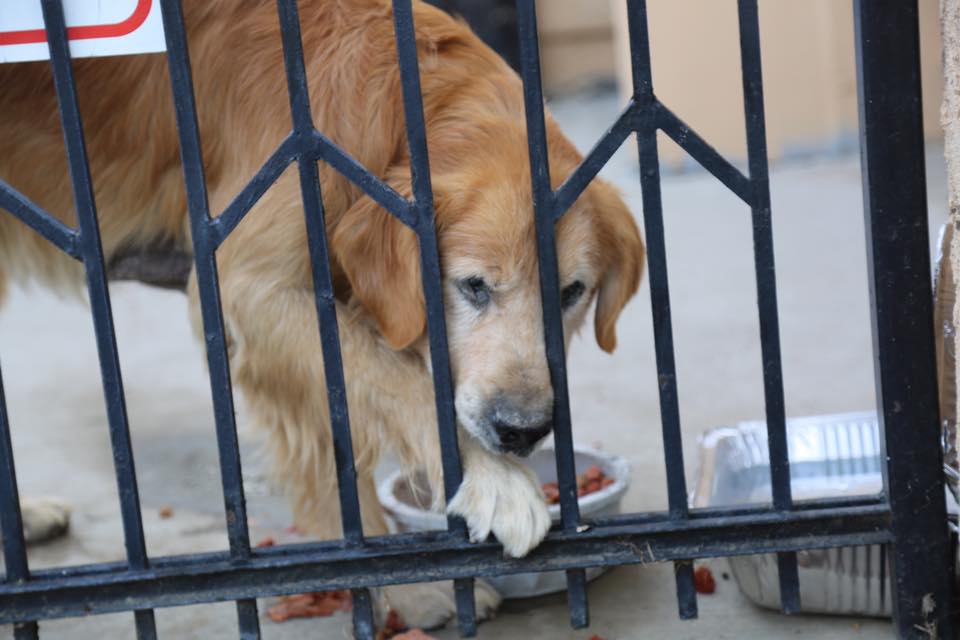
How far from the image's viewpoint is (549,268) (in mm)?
2162

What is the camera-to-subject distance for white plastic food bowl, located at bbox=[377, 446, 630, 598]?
2789 mm

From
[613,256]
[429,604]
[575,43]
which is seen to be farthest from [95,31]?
[575,43]

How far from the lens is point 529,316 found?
8.48 ft

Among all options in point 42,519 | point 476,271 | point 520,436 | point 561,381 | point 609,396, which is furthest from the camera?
point 609,396

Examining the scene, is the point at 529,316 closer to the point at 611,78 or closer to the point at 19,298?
the point at 19,298

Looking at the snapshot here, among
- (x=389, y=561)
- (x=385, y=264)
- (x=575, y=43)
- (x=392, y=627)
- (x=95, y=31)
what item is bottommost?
(x=392, y=627)

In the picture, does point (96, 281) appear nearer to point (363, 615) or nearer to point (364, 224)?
point (364, 224)

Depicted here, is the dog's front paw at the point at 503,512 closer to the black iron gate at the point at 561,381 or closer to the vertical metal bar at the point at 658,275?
the black iron gate at the point at 561,381

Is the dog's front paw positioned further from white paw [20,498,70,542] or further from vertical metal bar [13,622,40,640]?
white paw [20,498,70,542]

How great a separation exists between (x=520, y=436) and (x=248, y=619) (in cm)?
65

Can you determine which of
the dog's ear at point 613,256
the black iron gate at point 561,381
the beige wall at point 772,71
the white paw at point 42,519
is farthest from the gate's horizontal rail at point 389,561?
the beige wall at point 772,71

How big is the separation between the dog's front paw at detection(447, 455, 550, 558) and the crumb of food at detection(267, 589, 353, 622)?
2.10 feet

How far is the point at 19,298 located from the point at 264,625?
14.2 ft

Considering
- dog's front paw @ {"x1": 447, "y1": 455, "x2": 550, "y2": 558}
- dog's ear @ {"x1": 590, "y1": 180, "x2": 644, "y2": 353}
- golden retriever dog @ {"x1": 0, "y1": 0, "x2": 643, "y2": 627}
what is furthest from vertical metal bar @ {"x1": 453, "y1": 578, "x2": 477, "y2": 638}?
dog's ear @ {"x1": 590, "y1": 180, "x2": 644, "y2": 353}
